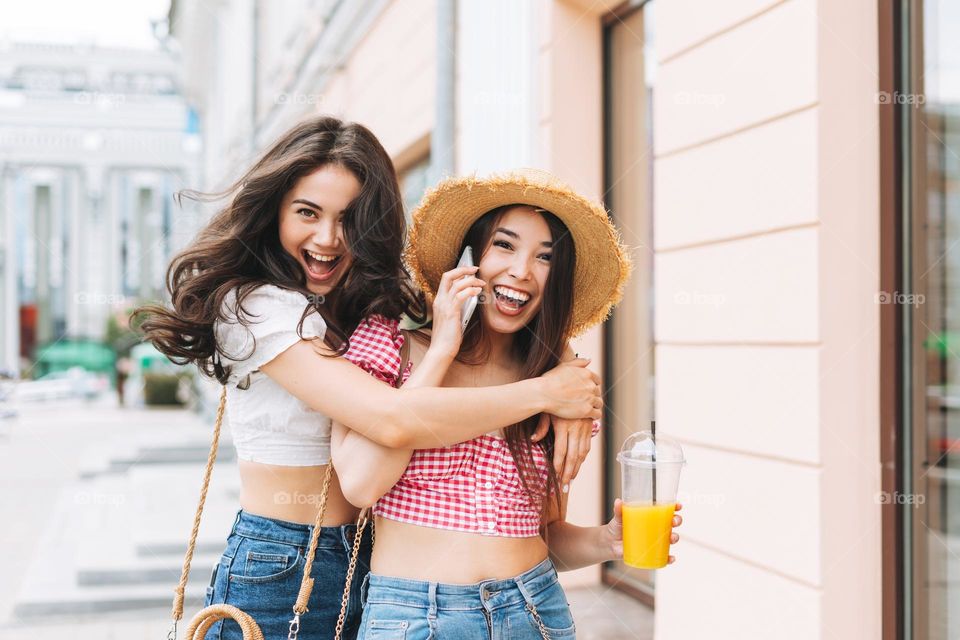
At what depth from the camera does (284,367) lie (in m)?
1.54

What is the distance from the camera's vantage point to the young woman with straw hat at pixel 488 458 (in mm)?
1479

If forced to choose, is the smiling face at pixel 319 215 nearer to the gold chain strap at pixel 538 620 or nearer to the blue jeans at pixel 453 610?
the blue jeans at pixel 453 610

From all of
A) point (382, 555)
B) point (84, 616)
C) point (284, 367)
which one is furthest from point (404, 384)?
point (84, 616)

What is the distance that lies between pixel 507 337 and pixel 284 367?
0.49 m

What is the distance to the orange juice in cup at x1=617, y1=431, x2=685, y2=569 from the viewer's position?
5.08 ft

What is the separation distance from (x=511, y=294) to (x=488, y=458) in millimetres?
319

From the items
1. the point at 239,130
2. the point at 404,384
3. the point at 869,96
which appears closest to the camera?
the point at 404,384

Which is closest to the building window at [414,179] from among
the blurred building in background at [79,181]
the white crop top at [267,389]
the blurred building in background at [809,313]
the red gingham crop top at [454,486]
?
the blurred building in background at [809,313]

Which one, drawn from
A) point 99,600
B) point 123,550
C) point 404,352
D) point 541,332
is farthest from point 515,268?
point 123,550

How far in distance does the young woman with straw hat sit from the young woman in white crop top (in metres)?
0.10

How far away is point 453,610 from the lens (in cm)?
146

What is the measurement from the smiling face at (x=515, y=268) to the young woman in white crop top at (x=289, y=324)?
14 centimetres

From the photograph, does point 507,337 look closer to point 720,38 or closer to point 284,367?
point 284,367

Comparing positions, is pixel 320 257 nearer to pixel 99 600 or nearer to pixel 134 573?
pixel 99 600
